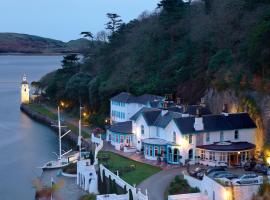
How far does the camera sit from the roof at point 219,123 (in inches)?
1221

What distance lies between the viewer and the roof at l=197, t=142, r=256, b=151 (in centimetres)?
2964

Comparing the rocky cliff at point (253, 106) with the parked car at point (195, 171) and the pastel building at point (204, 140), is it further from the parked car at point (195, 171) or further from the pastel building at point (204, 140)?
the parked car at point (195, 171)

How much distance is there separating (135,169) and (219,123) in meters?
5.14

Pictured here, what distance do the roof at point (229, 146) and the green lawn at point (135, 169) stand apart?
111 inches

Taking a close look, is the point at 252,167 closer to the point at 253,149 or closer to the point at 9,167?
the point at 253,149

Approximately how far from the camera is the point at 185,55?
140 ft

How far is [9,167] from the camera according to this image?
3722 cm

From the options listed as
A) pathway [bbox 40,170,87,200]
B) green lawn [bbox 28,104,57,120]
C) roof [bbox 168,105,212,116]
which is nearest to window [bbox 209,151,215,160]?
roof [bbox 168,105,212,116]

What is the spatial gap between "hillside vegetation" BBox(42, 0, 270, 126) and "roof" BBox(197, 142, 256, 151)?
9.88 ft

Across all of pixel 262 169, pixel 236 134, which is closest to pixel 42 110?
pixel 236 134

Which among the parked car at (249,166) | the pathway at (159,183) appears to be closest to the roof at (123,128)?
the pathway at (159,183)

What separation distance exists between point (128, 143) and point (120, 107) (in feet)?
23.3

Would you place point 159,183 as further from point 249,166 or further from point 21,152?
point 21,152

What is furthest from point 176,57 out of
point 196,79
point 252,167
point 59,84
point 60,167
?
point 59,84
